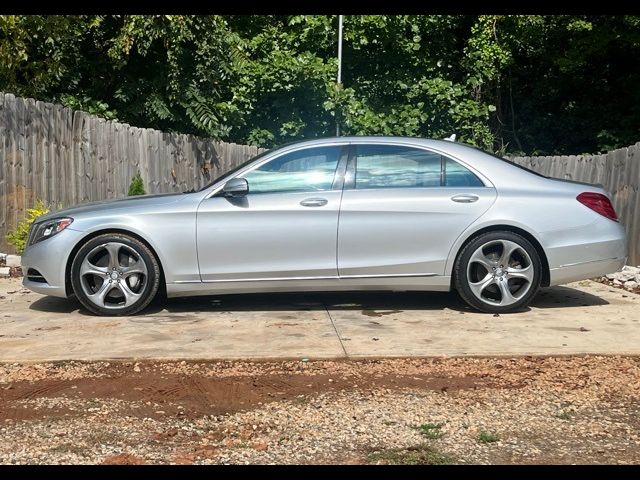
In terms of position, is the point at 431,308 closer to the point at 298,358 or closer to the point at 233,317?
the point at 233,317

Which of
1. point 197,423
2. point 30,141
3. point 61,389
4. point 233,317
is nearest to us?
point 197,423

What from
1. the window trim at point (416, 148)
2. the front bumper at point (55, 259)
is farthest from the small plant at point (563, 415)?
the front bumper at point (55, 259)

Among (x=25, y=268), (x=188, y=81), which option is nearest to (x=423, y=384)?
(x=25, y=268)

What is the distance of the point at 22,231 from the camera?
10.5 m

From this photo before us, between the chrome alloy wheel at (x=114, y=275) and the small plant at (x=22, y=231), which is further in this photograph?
the small plant at (x=22, y=231)

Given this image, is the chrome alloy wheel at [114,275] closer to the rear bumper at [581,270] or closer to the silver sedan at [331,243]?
the silver sedan at [331,243]

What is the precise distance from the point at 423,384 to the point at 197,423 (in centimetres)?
142

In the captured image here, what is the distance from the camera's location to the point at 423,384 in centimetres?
500

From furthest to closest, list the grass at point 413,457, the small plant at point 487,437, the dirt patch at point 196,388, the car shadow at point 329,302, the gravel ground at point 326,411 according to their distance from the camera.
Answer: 1. the car shadow at point 329,302
2. the dirt patch at point 196,388
3. the small plant at point 487,437
4. the gravel ground at point 326,411
5. the grass at point 413,457

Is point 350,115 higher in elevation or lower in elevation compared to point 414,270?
higher

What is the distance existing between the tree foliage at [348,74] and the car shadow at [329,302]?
18.5 ft

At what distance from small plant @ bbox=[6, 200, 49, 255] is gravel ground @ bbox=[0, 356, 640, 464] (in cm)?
543

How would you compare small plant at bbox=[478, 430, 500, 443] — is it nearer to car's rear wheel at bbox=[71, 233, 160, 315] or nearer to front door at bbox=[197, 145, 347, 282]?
front door at bbox=[197, 145, 347, 282]

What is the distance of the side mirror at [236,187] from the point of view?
703 cm
